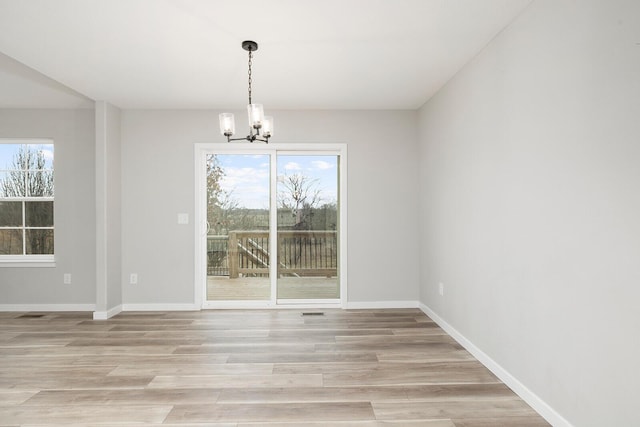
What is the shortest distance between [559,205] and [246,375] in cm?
242

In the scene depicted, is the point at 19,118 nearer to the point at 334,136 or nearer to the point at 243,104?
the point at 243,104

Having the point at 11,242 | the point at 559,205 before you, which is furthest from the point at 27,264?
the point at 559,205

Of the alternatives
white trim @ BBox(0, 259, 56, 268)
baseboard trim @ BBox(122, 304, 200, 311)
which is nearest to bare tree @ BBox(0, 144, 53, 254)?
white trim @ BBox(0, 259, 56, 268)

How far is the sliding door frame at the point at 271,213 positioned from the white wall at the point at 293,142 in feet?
0.25

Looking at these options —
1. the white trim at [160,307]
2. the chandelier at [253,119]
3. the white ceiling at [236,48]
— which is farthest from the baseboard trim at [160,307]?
the chandelier at [253,119]

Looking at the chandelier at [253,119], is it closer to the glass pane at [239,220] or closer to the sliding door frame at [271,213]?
the sliding door frame at [271,213]

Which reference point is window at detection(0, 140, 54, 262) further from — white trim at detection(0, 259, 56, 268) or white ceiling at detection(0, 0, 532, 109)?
white ceiling at detection(0, 0, 532, 109)

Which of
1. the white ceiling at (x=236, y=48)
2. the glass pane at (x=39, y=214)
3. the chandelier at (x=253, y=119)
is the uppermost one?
the white ceiling at (x=236, y=48)

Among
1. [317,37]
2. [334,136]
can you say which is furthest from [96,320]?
[317,37]

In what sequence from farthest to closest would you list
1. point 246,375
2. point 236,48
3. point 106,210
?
point 106,210
point 236,48
point 246,375

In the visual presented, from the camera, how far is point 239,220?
4.83 metres

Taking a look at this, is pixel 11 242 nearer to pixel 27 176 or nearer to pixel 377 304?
pixel 27 176

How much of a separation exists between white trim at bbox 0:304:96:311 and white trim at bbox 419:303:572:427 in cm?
436

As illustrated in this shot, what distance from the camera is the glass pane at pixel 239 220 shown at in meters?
4.83
